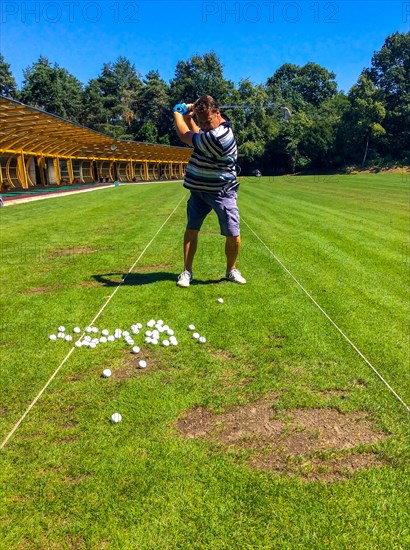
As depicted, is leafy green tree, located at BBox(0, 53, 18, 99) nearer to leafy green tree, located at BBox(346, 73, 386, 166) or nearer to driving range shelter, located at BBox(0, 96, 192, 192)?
driving range shelter, located at BBox(0, 96, 192, 192)

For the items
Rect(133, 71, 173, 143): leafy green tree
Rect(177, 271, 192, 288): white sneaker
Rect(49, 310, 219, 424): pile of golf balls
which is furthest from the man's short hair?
Rect(133, 71, 173, 143): leafy green tree

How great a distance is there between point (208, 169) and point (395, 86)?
82.7m

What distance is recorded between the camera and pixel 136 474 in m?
2.42

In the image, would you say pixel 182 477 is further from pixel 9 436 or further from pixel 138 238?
pixel 138 238

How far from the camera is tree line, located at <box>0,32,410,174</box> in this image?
66625 millimetres

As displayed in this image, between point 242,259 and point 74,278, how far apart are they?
2914mm

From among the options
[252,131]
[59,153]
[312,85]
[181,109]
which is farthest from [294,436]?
[312,85]

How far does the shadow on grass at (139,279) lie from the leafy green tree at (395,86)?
2673 inches

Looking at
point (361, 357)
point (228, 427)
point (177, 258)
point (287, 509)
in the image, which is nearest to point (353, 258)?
point (177, 258)

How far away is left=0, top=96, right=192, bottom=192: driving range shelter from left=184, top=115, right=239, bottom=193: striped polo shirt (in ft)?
42.6

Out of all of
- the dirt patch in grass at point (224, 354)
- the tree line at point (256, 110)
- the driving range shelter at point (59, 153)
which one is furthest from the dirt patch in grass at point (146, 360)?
the tree line at point (256, 110)

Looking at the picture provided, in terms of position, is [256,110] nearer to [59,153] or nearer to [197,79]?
[197,79]

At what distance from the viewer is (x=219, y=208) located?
559 centimetres

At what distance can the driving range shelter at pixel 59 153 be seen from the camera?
19.9 meters
